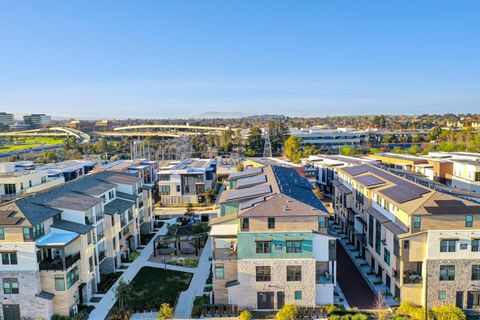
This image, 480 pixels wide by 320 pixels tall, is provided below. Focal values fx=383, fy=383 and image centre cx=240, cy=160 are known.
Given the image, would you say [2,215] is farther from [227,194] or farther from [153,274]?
[227,194]

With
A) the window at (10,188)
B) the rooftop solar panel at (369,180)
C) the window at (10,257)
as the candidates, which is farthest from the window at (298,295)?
the window at (10,188)

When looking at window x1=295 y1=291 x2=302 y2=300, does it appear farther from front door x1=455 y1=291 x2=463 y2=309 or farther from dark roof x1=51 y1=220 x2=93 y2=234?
dark roof x1=51 y1=220 x2=93 y2=234

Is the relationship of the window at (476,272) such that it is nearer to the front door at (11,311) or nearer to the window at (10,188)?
the front door at (11,311)

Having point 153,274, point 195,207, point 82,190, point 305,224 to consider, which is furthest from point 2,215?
point 195,207

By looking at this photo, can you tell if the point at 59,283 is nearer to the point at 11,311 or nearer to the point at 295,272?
the point at 11,311

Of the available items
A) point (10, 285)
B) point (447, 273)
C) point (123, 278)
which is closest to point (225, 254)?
point (123, 278)

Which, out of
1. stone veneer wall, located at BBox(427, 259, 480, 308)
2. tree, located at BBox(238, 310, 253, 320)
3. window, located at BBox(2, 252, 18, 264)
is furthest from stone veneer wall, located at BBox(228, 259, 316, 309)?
window, located at BBox(2, 252, 18, 264)
